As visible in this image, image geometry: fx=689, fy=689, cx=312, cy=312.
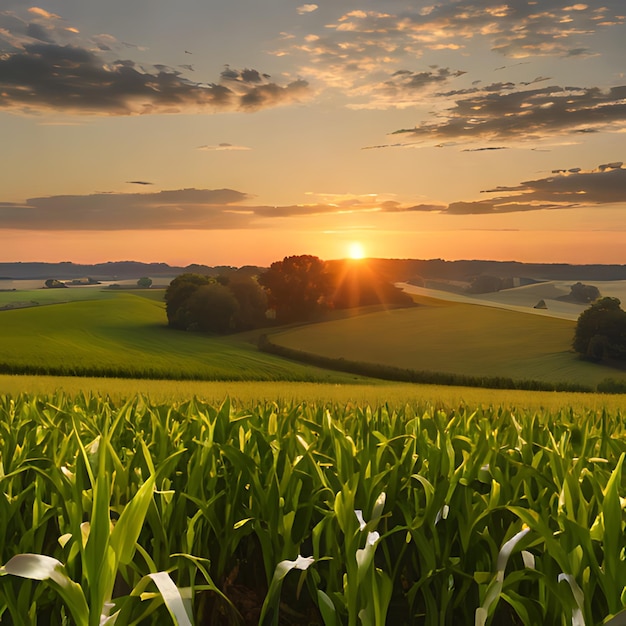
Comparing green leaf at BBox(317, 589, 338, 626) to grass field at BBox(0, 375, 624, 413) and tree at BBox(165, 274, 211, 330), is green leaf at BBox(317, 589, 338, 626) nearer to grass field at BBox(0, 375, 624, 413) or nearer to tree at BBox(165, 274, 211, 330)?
grass field at BBox(0, 375, 624, 413)

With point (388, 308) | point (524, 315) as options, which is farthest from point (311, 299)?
point (524, 315)

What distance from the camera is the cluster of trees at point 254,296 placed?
7325 cm

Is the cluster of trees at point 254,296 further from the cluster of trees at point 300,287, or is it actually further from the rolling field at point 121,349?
the rolling field at point 121,349

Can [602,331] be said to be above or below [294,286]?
below

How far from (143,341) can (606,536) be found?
69.1 meters

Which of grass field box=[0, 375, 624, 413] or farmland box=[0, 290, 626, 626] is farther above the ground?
farmland box=[0, 290, 626, 626]

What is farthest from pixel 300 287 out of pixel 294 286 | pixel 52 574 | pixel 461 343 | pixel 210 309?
pixel 52 574

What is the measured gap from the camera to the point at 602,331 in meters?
61.5

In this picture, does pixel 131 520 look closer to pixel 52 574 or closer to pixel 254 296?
pixel 52 574

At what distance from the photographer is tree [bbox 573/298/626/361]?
196ft

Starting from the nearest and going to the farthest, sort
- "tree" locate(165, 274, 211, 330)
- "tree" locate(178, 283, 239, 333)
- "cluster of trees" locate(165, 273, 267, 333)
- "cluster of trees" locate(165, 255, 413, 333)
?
"cluster of trees" locate(165, 255, 413, 333) < "tree" locate(178, 283, 239, 333) < "cluster of trees" locate(165, 273, 267, 333) < "tree" locate(165, 274, 211, 330)

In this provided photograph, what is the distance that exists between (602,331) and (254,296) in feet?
116

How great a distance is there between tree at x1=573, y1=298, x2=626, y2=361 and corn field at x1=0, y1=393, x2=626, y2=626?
61.2 m

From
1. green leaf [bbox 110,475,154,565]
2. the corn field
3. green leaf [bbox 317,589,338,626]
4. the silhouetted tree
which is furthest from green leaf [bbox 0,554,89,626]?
the silhouetted tree
